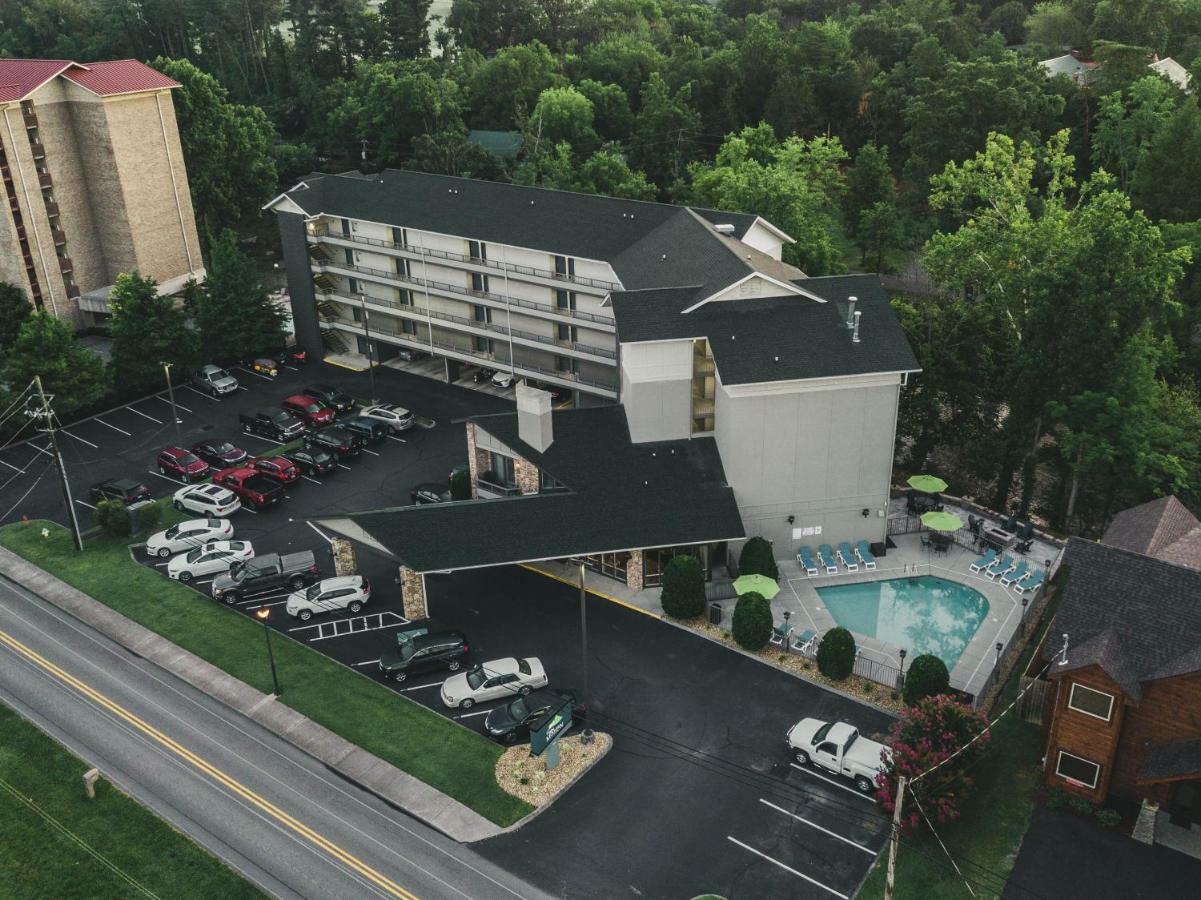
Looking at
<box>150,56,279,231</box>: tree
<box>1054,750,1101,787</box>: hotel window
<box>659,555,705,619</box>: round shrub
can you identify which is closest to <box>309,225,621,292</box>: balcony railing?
<box>659,555,705,619</box>: round shrub

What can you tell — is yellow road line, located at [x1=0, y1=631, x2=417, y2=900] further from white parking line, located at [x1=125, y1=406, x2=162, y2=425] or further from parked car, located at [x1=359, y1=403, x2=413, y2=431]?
parked car, located at [x1=359, y1=403, x2=413, y2=431]

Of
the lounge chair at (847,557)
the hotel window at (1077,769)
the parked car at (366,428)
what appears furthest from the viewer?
the parked car at (366,428)

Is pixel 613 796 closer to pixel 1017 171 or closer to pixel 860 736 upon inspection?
pixel 860 736

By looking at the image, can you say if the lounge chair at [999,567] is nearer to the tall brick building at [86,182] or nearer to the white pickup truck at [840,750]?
the white pickup truck at [840,750]

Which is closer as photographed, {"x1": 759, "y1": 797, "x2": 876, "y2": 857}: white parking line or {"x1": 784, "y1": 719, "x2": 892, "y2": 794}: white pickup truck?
{"x1": 759, "y1": 797, "x2": 876, "y2": 857}: white parking line

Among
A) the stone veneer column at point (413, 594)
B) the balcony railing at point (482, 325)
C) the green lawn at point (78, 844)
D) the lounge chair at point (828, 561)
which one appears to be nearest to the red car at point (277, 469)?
the stone veneer column at point (413, 594)

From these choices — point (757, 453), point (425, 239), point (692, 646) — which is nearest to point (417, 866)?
point (692, 646)

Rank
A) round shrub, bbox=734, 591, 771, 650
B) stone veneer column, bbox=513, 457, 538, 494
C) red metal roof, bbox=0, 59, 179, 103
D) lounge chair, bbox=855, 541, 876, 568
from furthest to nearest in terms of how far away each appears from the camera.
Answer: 1. red metal roof, bbox=0, 59, 179, 103
2. stone veneer column, bbox=513, 457, 538, 494
3. lounge chair, bbox=855, 541, 876, 568
4. round shrub, bbox=734, 591, 771, 650
